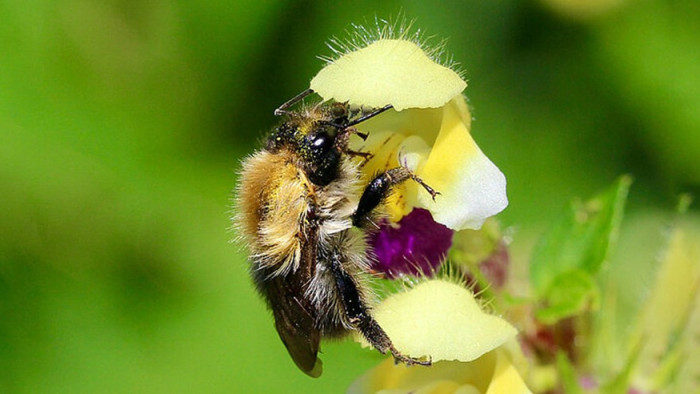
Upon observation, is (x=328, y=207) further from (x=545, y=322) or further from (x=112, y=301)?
(x=112, y=301)

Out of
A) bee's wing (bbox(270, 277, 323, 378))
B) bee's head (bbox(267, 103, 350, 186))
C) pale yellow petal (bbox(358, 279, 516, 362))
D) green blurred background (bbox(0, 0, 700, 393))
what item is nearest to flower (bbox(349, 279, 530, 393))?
pale yellow petal (bbox(358, 279, 516, 362))

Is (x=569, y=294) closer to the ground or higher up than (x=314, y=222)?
closer to the ground

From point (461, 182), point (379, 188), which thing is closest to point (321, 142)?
point (379, 188)

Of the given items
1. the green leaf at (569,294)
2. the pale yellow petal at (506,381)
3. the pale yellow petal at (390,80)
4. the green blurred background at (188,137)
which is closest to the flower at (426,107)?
the pale yellow petal at (390,80)

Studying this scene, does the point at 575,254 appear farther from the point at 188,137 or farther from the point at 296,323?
the point at 188,137

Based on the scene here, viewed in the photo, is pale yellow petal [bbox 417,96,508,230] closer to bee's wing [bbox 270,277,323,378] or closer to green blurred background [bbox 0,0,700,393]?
bee's wing [bbox 270,277,323,378]

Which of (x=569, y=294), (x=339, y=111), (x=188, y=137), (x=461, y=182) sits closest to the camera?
(x=461, y=182)
